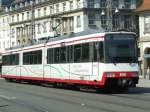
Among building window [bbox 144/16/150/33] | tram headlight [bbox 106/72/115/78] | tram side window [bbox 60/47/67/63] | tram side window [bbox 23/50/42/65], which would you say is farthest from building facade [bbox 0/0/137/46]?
tram headlight [bbox 106/72/115/78]

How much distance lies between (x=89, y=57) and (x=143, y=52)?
36341 mm

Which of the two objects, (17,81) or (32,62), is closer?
(32,62)

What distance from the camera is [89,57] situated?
2677cm

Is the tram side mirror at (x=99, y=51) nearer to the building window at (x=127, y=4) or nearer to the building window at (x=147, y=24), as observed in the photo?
the building window at (x=147, y=24)

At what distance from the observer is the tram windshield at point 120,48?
25516mm

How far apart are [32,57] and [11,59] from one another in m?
7.07

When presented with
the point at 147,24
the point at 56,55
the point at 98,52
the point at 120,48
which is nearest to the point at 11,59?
the point at 56,55

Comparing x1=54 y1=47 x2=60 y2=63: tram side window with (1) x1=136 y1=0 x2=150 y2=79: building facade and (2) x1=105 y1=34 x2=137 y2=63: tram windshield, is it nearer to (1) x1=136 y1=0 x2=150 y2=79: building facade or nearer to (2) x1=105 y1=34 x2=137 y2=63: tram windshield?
(2) x1=105 y1=34 x2=137 y2=63: tram windshield

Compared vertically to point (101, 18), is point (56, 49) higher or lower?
lower

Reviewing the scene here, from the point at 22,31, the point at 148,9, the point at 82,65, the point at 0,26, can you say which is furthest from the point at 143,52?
the point at 0,26

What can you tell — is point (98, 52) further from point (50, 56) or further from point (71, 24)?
point (71, 24)

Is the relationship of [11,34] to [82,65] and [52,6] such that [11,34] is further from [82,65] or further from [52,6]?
→ [82,65]

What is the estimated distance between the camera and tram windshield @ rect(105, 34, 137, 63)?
25.5 meters

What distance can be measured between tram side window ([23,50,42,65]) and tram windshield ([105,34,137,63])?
11.4 metres
